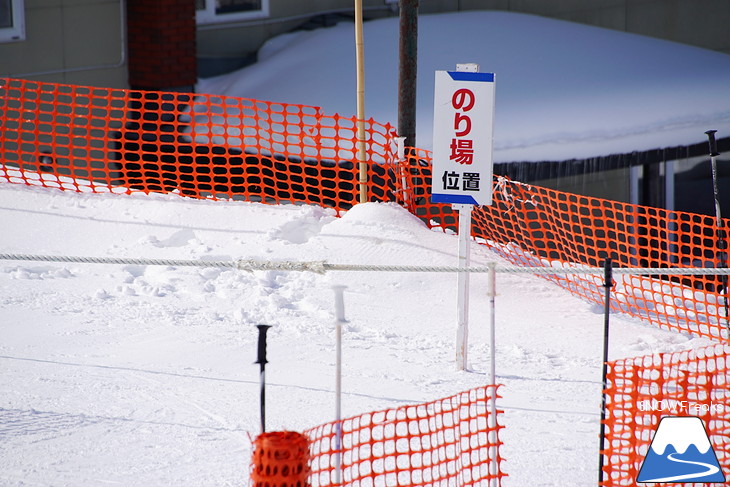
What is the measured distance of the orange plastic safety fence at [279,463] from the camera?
4.01 m

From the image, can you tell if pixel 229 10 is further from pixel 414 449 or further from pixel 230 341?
pixel 414 449

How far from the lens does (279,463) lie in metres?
4.01

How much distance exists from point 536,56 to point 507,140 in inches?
125

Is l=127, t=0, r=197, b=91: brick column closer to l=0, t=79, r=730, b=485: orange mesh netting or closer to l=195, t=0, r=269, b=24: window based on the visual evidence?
l=0, t=79, r=730, b=485: orange mesh netting

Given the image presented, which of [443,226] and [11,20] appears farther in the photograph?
[11,20]

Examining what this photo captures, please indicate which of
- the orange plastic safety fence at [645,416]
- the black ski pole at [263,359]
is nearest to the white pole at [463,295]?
the orange plastic safety fence at [645,416]

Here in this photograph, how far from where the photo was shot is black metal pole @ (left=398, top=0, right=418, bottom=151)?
942cm

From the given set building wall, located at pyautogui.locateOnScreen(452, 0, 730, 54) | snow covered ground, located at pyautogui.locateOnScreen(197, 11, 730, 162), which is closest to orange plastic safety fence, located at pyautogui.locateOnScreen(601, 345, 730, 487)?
snow covered ground, located at pyautogui.locateOnScreen(197, 11, 730, 162)

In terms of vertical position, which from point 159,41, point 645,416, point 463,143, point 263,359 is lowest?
point 645,416

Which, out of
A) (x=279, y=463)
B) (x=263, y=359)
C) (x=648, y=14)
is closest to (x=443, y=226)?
(x=263, y=359)

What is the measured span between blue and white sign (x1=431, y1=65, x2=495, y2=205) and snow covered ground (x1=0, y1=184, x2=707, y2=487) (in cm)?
108

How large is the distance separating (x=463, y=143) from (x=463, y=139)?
3cm

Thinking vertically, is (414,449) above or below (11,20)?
below

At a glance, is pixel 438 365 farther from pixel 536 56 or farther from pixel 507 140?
pixel 536 56
